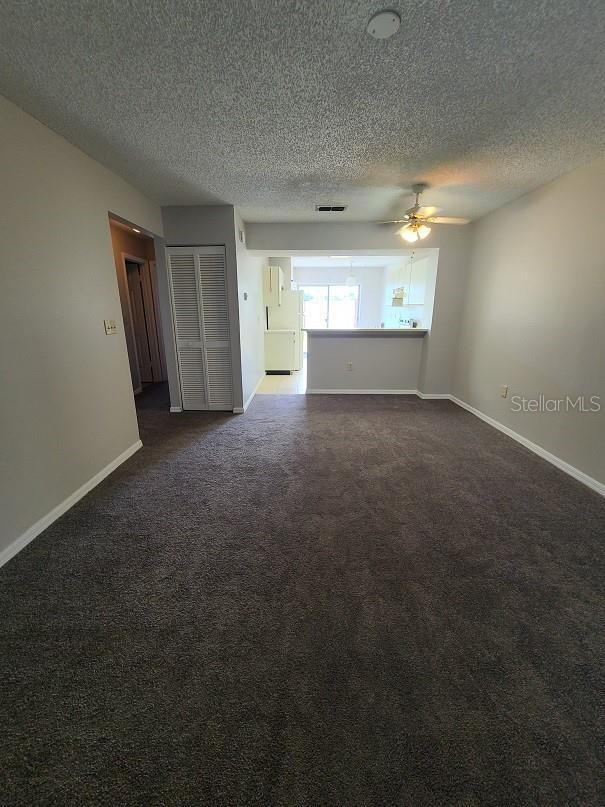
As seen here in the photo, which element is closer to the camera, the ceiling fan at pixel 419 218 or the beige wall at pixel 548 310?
the beige wall at pixel 548 310

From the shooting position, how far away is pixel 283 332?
6.49 meters

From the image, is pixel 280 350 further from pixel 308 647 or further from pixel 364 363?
pixel 308 647

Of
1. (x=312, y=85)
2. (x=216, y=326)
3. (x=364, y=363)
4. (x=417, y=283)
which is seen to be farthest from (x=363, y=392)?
(x=312, y=85)

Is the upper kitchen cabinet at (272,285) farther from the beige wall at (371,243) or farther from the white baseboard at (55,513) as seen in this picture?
the white baseboard at (55,513)

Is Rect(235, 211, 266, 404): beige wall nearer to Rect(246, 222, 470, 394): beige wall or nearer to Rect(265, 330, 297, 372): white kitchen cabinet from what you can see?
Rect(246, 222, 470, 394): beige wall

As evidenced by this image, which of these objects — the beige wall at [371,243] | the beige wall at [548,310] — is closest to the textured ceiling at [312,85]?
the beige wall at [548,310]

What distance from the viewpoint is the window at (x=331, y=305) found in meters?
9.01

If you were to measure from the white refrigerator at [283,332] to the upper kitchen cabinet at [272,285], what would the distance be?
0.57 ft

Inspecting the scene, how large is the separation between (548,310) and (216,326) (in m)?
3.51

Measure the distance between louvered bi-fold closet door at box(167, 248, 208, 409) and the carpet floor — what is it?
194 centimetres

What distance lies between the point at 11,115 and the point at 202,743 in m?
3.08

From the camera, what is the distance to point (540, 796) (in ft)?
2.91

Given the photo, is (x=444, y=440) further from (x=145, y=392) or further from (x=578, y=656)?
(x=145, y=392)

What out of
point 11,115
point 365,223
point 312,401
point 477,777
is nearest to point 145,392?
point 312,401
